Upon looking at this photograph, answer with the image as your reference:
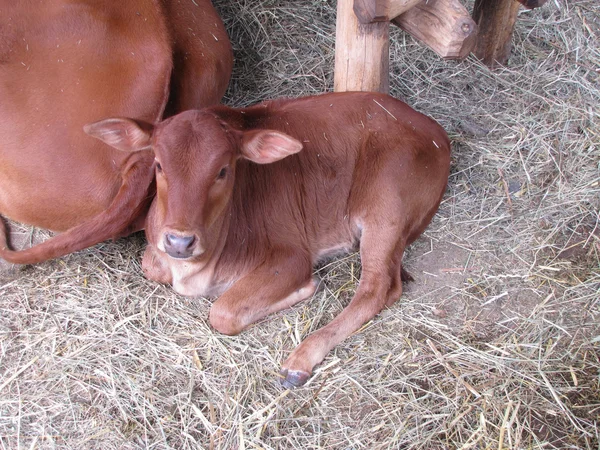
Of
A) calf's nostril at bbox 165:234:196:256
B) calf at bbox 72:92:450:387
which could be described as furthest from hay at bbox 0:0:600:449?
calf's nostril at bbox 165:234:196:256

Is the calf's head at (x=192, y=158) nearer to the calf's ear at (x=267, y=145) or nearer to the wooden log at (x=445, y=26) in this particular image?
the calf's ear at (x=267, y=145)

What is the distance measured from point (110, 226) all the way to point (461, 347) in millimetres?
2394

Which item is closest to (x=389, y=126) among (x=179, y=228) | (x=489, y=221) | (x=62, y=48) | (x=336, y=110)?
(x=336, y=110)

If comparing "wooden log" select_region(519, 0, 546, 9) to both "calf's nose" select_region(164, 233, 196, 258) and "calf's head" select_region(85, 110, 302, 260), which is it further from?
"calf's nose" select_region(164, 233, 196, 258)

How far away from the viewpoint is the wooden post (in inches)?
223

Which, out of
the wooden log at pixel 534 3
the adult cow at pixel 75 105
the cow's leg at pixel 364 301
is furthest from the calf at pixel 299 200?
the wooden log at pixel 534 3

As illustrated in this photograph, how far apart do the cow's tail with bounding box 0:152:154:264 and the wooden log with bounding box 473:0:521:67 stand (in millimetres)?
3512

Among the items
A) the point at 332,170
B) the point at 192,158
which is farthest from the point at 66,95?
the point at 332,170

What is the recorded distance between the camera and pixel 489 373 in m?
3.73

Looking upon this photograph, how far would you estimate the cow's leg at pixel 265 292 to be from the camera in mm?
4012

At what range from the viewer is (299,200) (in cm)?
457

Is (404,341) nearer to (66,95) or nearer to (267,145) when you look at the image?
(267,145)

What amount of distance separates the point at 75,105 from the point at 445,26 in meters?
2.45

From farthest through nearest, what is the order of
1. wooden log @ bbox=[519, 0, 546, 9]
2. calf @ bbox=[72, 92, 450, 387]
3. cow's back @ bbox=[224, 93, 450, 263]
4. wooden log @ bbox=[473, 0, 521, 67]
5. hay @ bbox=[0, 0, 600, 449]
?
wooden log @ bbox=[473, 0, 521, 67] < cow's back @ bbox=[224, 93, 450, 263] < wooden log @ bbox=[519, 0, 546, 9] < calf @ bbox=[72, 92, 450, 387] < hay @ bbox=[0, 0, 600, 449]
